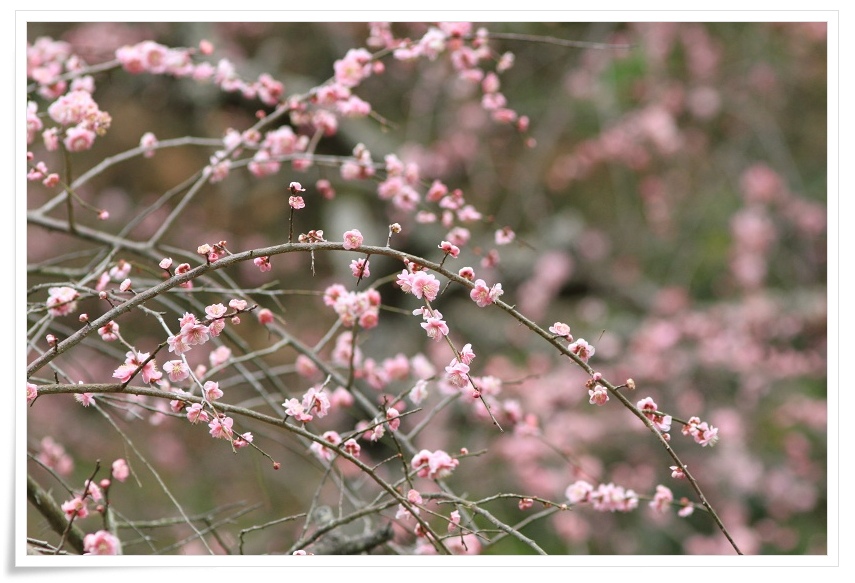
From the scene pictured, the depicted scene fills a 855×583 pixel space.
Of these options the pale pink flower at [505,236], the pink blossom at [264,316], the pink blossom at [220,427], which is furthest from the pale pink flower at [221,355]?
the pale pink flower at [505,236]

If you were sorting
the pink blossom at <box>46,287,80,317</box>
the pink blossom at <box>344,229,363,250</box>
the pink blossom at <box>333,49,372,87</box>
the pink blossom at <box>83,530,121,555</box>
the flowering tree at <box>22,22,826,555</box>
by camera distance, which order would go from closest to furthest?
the pink blossom at <box>344,229,363,250</box> < the pink blossom at <box>46,287,80,317</box> < the pink blossom at <box>83,530,121,555</box> < the pink blossom at <box>333,49,372,87</box> < the flowering tree at <box>22,22,826,555</box>

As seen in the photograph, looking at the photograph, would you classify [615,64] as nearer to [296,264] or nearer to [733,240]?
[733,240]

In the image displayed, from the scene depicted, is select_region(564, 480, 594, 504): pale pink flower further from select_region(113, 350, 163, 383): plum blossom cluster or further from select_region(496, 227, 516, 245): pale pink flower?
select_region(113, 350, 163, 383): plum blossom cluster

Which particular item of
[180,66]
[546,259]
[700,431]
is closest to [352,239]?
[700,431]

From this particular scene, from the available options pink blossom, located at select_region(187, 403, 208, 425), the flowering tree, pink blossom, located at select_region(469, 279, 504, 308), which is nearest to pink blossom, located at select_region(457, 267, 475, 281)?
pink blossom, located at select_region(469, 279, 504, 308)

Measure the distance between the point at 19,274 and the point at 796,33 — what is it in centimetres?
296

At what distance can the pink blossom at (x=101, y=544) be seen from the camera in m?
1.11

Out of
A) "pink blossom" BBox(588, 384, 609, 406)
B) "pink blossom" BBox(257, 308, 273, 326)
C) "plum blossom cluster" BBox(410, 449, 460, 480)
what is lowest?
"plum blossom cluster" BBox(410, 449, 460, 480)

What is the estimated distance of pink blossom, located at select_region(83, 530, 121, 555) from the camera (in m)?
1.11

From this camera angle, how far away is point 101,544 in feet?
3.66

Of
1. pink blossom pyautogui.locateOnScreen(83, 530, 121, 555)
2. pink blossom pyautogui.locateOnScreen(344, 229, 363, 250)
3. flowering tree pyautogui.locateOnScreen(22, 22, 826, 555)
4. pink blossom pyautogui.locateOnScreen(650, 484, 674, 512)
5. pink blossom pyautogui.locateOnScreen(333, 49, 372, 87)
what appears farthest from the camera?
flowering tree pyautogui.locateOnScreen(22, 22, 826, 555)

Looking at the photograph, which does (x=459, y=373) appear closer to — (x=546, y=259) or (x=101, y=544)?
(x=101, y=544)

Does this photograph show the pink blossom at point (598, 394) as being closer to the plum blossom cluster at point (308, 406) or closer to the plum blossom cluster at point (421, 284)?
the plum blossom cluster at point (421, 284)
